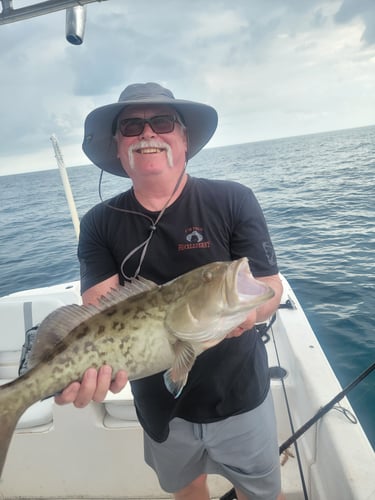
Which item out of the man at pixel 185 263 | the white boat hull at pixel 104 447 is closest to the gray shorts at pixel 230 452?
the man at pixel 185 263

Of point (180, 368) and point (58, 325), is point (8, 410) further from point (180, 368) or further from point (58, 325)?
point (180, 368)

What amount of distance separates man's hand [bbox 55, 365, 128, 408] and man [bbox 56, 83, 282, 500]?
0.51 metres

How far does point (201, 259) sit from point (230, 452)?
1.38 meters

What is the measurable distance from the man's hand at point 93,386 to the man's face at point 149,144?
51.8 inches

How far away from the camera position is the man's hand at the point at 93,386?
2051 mm

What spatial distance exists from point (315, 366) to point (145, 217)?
226cm

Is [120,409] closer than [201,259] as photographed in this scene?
No

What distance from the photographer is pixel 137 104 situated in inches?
102

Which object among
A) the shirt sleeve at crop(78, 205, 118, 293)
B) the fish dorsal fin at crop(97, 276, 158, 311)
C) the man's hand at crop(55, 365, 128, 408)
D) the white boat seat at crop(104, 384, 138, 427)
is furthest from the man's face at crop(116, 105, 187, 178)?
the white boat seat at crop(104, 384, 138, 427)

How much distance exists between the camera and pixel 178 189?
262 cm

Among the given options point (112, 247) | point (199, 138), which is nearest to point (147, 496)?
point (112, 247)

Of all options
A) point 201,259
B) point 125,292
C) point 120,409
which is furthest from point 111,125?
point 120,409

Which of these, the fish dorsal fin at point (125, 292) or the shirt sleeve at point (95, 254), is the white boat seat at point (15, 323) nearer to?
the shirt sleeve at point (95, 254)

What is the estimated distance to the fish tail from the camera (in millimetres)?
1996
